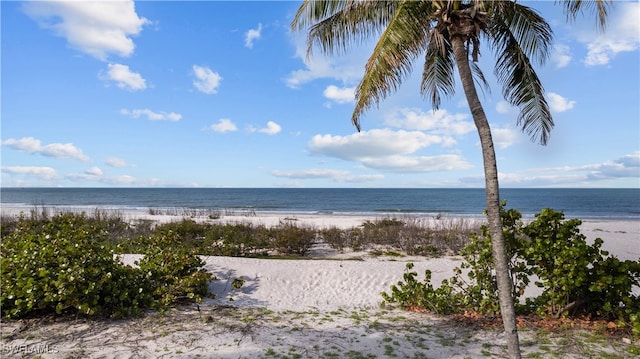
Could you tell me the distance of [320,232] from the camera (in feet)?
49.6

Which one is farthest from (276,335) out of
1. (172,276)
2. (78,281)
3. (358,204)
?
(358,204)

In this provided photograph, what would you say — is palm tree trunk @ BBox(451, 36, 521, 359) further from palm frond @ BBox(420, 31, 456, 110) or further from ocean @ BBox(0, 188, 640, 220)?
ocean @ BBox(0, 188, 640, 220)

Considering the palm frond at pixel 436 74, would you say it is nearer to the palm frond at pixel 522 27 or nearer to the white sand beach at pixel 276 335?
the palm frond at pixel 522 27

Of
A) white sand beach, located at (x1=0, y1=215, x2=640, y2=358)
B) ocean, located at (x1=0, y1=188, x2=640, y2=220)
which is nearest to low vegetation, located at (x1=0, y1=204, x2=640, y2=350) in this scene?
white sand beach, located at (x1=0, y1=215, x2=640, y2=358)

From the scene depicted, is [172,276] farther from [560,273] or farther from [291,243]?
[560,273]

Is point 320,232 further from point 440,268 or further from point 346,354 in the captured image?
point 346,354

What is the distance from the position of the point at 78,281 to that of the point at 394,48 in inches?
239

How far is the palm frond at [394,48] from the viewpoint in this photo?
432 centimetres

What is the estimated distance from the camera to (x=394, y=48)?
433 centimetres

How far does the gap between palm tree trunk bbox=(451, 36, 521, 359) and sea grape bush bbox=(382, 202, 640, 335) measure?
239 cm

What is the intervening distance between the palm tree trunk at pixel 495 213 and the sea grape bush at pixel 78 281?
5122 millimetres

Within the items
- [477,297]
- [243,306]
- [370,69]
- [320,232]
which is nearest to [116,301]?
[243,306]

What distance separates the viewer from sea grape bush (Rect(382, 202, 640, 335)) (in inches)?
213

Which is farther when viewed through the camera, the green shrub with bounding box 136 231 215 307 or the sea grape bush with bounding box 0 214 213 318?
the green shrub with bounding box 136 231 215 307
